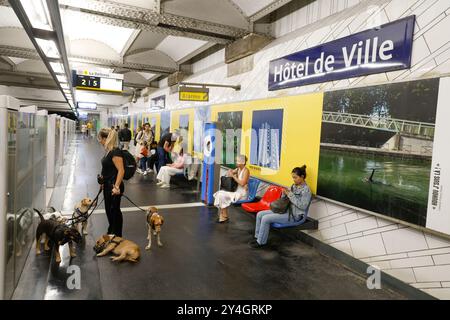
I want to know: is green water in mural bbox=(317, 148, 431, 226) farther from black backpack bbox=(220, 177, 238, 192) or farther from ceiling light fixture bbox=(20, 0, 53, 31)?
ceiling light fixture bbox=(20, 0, 53, 31)

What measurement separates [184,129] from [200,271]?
→ 723cm

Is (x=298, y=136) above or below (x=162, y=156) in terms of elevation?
above

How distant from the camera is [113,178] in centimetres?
426

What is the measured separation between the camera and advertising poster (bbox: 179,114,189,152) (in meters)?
10.3

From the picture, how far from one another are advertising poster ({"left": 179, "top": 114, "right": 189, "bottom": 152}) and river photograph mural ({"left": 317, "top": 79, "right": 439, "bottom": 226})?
20.6 ft

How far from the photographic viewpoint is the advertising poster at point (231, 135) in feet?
22.9

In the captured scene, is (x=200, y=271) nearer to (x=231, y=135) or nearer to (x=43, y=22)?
(x=43, y=22)

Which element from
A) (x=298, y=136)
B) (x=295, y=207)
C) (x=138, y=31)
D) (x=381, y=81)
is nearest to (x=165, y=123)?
(x=138, y=31)

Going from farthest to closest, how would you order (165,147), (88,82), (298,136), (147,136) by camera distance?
(147,136), (88,82), (165,147), (298,136)

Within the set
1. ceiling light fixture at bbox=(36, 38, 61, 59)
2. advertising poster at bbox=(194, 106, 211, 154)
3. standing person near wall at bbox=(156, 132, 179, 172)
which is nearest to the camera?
ceiling light fixture at bbox=(36, 38, 61, 59)

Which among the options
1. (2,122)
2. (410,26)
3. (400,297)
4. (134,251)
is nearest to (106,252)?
(134,251)

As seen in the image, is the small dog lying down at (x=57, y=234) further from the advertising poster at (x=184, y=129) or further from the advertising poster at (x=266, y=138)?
the advertising poster at (x=184, y=129)

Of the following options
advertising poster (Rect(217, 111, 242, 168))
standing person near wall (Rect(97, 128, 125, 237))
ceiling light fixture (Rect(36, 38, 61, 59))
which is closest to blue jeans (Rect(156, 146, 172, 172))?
advertising poster (Rect(217, 111, 242, 168))

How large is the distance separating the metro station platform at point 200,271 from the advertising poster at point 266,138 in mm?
1275
